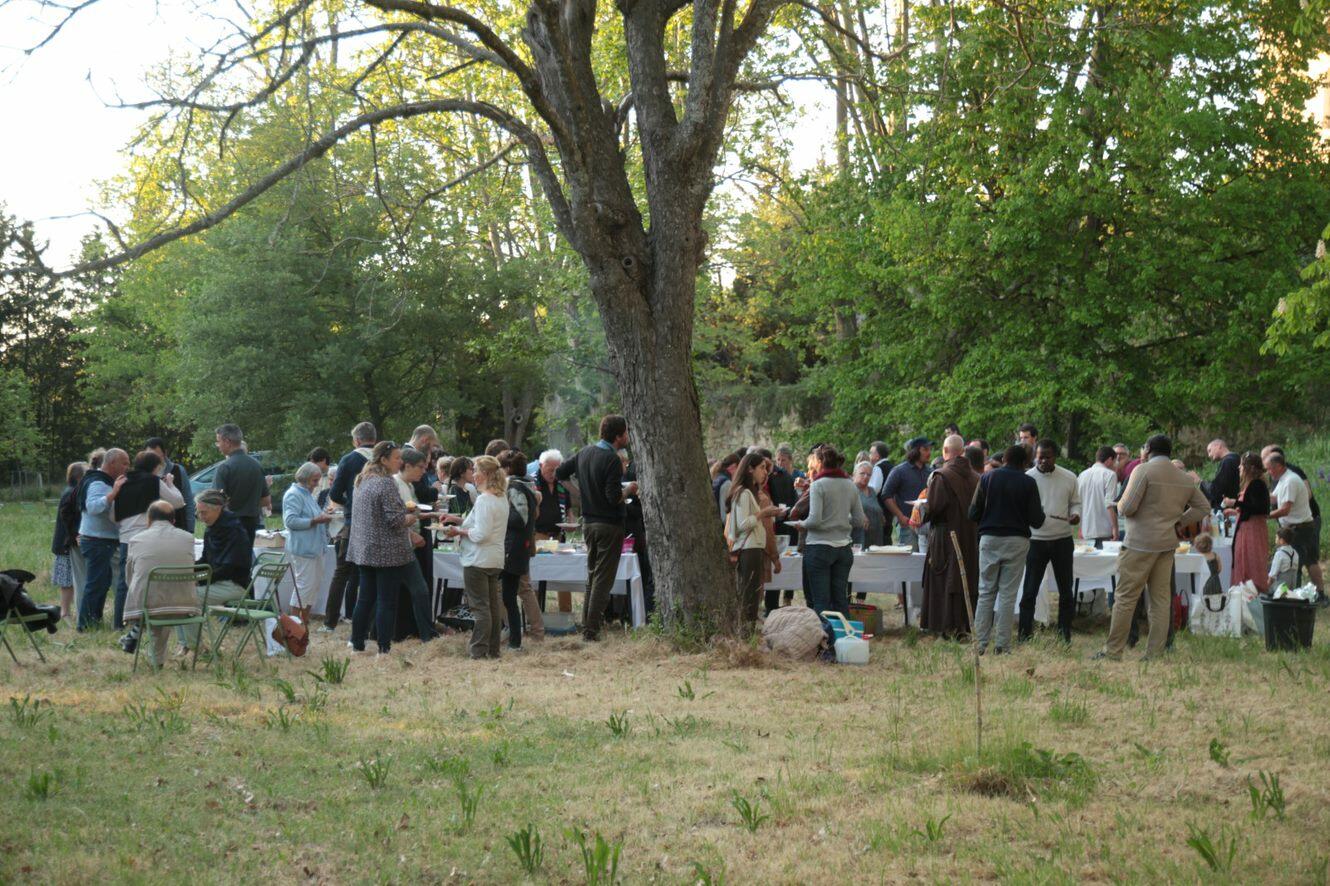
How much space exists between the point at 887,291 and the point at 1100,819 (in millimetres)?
19307

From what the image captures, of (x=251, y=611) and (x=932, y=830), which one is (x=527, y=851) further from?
(x=251, y=611)

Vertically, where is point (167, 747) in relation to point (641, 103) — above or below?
below

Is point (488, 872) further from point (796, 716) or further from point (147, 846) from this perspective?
point (796, 716)

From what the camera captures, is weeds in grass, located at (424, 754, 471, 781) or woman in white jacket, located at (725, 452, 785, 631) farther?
woman in white jacket, located at (725, 452, 785, 631)

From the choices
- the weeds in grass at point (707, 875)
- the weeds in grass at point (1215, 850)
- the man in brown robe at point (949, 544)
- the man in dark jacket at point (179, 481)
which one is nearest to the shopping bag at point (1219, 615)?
the man in brown robe at point (949, 544)

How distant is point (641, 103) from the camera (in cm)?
1157

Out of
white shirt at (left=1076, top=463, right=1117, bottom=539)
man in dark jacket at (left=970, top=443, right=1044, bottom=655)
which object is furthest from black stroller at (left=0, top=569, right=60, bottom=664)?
white shirt at (left=1076, top=463, right=1117, bottom=539)

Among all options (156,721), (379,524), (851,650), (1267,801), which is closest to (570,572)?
(379,524)

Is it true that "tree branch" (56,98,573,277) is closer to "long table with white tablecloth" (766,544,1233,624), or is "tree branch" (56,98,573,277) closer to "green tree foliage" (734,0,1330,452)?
"long table with white tablecloth" (766,544,1233,624)

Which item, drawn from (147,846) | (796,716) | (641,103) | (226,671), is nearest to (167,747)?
(147,846)

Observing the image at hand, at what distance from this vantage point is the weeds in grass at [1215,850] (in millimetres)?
5133

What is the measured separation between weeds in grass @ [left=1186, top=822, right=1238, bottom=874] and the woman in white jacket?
6138 mm

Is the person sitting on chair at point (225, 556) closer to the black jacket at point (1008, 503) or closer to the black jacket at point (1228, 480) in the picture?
the black jacket at point (1008, 503)

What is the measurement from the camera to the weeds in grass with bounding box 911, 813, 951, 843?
5.62 meters
